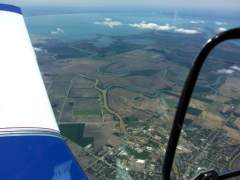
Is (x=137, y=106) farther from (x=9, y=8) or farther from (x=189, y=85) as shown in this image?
(x=189, y=85)

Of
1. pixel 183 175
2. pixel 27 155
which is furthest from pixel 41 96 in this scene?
pixel 183 175

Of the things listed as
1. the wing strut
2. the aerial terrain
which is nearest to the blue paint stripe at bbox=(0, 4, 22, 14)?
the aerial terrain

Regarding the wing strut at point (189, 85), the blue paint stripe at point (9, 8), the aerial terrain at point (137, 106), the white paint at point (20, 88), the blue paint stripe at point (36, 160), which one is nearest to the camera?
the wing strut at point (189, 85)

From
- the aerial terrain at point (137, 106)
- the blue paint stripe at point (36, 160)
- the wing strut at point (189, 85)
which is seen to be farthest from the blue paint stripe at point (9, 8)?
the wing strut at point (189, 85)

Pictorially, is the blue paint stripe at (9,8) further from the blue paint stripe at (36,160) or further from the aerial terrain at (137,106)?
the aerial terrain at (137,106)

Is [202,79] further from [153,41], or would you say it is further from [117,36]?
[117,36]

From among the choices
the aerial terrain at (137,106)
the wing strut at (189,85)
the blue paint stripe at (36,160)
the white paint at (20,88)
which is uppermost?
the wing strut at (189,85)
